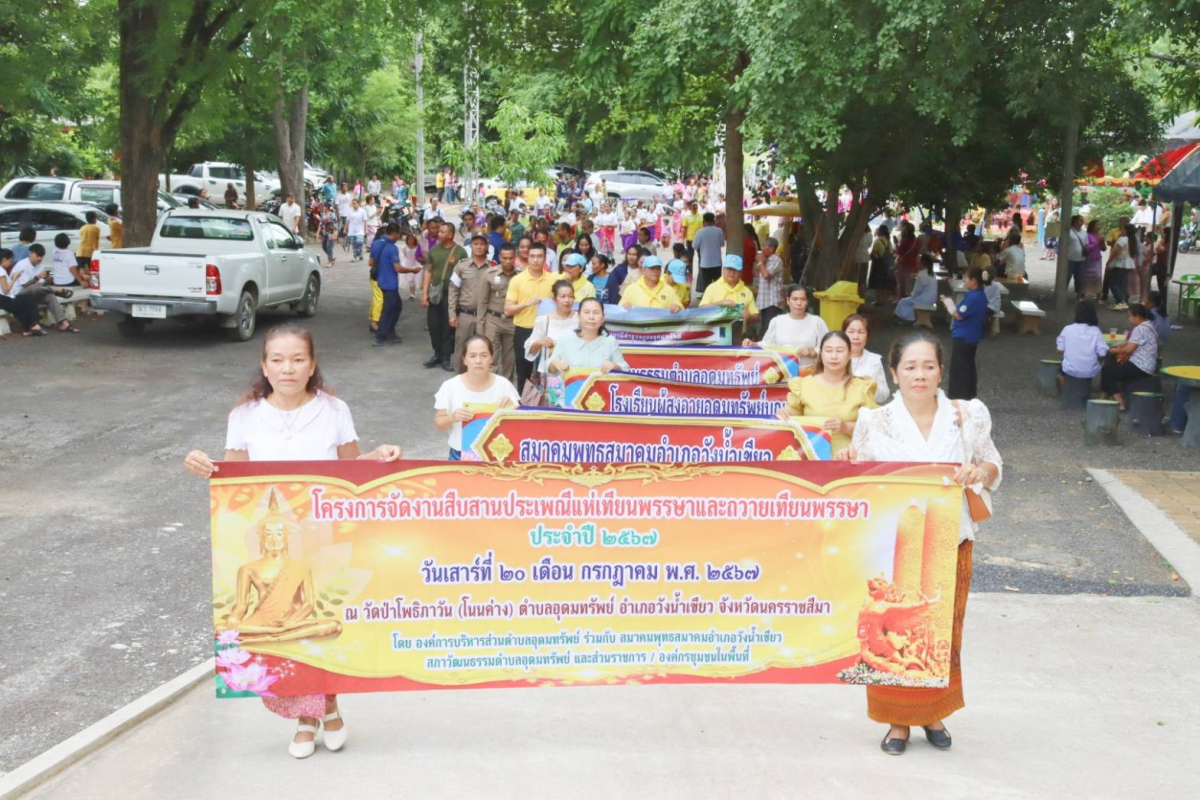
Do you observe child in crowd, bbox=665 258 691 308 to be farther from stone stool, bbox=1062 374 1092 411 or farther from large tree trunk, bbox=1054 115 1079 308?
large tree trunk, bbox=1054 115 1079 308

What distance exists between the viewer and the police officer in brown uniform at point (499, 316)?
47.5ft

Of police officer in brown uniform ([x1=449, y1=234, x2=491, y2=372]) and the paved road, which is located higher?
police officer in brown uniform ([x1=449, y1=234, x2=491, y2=372])

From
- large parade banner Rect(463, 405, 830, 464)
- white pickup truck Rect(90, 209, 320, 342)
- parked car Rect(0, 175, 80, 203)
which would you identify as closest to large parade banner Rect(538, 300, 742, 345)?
large parade banner Rect(463, 405, 830, 464)

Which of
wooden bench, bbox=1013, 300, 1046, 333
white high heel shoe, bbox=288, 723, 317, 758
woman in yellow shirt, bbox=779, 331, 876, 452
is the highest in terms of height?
woman in yellow shirt, bbox=779, 331, 876, 452

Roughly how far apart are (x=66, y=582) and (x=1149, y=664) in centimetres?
639

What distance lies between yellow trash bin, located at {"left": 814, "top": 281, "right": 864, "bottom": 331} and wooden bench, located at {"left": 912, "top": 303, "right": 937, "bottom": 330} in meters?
2.10

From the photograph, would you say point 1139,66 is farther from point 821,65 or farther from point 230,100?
point 230,100

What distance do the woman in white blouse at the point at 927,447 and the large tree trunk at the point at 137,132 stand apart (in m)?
18.2

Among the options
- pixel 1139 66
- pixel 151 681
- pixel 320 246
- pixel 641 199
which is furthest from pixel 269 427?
pixel 641 199

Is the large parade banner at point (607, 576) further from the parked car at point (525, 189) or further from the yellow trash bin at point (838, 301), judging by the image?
the parked car at point (525, 189)

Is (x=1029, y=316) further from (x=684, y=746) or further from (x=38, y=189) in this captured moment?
(x=38, y=189)

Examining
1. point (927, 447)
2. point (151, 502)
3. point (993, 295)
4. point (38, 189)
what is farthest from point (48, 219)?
point (927, 447)

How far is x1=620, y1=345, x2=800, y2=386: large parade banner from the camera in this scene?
11.1 meters

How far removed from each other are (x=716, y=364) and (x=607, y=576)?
19.8 ft
